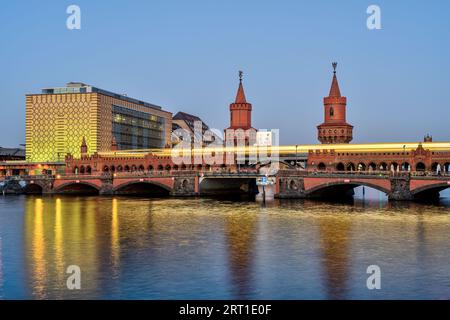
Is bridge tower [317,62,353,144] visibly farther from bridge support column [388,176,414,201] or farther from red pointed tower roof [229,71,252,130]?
bridge support column [388,176,414,201]

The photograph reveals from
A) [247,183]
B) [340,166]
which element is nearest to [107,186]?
[247,183]

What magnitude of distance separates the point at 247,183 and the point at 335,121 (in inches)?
875

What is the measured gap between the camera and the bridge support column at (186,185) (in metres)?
95.8

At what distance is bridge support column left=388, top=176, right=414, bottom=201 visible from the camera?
75.1 metres

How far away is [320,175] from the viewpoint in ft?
272

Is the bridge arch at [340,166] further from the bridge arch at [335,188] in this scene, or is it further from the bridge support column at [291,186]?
the bridge support column at [291,186]

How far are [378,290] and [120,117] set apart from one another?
534 feet

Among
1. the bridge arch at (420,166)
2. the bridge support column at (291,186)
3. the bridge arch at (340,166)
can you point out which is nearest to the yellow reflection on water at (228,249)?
the bridge support column at (291,186)

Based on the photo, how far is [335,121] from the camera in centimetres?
11488

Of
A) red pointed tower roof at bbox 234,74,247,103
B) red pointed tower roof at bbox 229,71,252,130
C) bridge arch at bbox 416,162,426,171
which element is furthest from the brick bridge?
red pointed tower roof at bbox 234,74,247,103

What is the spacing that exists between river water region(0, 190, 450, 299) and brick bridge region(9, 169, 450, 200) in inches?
497

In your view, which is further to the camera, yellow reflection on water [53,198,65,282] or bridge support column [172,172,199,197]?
bridge support column [172,172,199,197]
